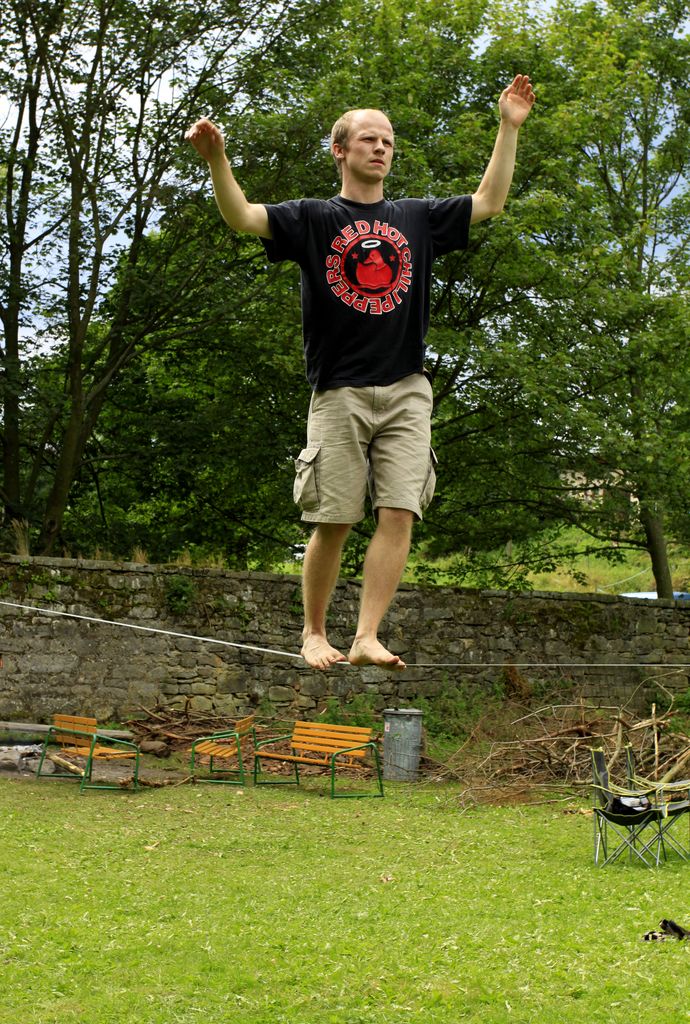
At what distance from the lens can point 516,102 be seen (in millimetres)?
2861

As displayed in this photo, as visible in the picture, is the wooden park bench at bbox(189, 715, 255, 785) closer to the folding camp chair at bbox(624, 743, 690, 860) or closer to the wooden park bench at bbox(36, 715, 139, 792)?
the wooden park bench at bbox(36, 715, 139, 792)

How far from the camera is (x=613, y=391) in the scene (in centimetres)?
1752

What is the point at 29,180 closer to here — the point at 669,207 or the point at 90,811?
the point at 90,811

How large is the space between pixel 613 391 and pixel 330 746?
299 inches

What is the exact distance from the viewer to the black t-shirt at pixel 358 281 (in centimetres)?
275

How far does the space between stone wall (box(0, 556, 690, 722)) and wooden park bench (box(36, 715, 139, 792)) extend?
1.93 feet

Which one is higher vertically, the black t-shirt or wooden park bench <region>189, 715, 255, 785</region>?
the black t-shirt

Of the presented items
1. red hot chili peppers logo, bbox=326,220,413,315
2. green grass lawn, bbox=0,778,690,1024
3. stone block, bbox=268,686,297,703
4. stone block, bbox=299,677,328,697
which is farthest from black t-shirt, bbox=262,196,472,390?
stone block, bbox=299,677,328,697

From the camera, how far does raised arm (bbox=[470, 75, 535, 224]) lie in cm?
282

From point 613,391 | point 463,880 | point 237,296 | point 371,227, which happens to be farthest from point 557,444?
point 371,227

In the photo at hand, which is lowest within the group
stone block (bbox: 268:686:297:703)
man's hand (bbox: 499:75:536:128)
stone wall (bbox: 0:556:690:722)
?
stone block (bbox: 268:686:297:703)

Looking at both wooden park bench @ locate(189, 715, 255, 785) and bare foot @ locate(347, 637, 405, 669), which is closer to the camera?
bare foot @ locate(347, 637, 405, 669)

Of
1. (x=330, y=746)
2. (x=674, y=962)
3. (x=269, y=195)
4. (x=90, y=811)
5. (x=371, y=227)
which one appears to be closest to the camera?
(x=371, y=227)

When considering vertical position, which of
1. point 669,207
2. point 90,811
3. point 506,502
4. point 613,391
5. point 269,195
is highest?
point 669,207
